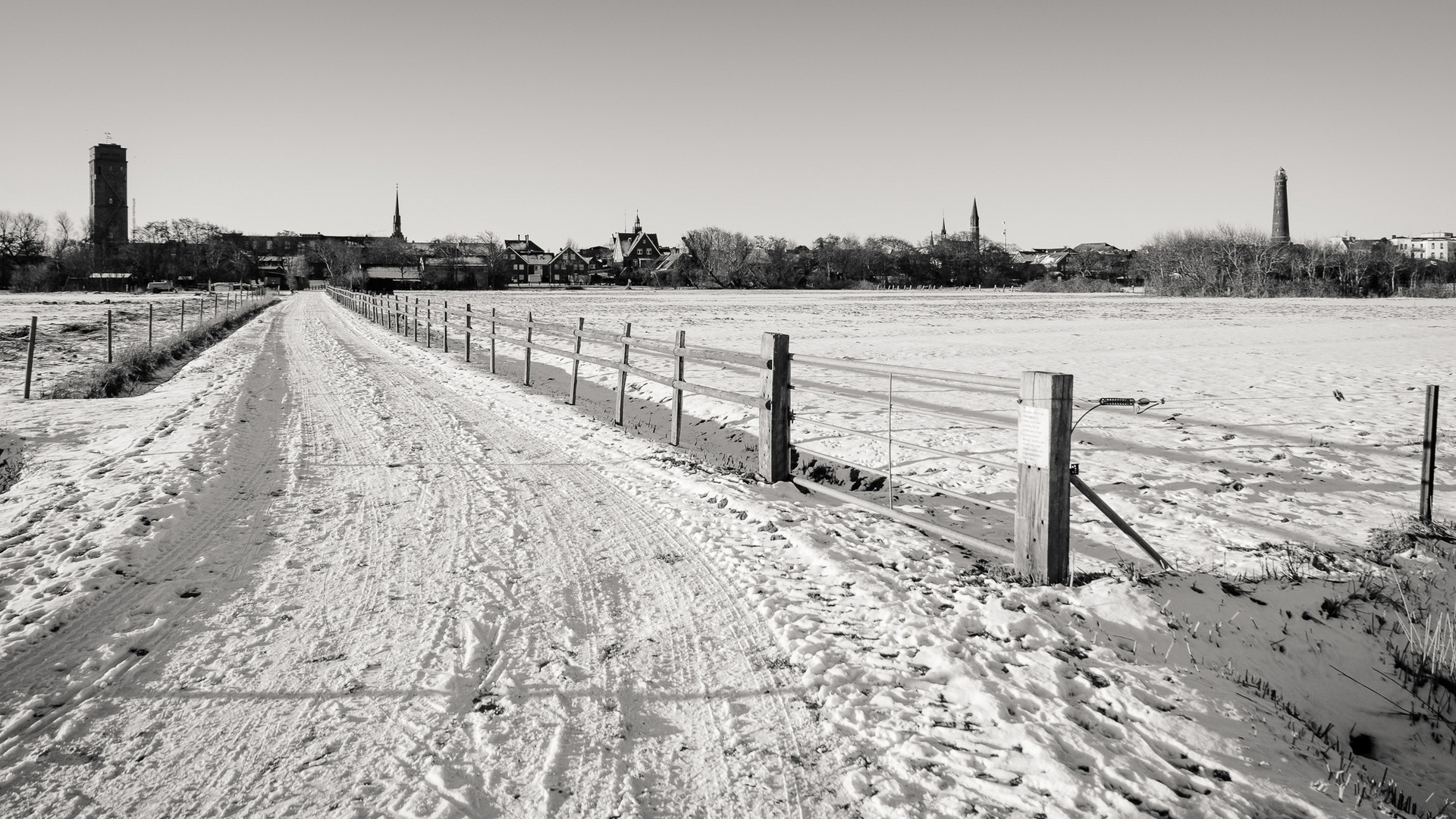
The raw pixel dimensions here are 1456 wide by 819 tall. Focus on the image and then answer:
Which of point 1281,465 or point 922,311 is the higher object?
point 922,311

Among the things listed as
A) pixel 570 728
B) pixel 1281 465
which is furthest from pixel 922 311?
pixel 570 728

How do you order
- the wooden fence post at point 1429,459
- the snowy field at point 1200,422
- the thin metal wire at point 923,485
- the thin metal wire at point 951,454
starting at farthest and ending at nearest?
1. the snowy field at point 1200,422
2. the thin metal wire at point 923,485
3. the wooden fence post at point 1429,459
4. the thin metal wire at point 951,454

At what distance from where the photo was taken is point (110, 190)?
157m

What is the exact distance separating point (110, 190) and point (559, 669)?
636 feet

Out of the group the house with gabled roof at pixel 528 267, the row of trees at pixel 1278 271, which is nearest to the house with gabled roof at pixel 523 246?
the house with gabled roof at pixel 528 267

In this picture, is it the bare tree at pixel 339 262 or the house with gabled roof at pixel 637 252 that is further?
the house with gabled roof at pixel 637 252

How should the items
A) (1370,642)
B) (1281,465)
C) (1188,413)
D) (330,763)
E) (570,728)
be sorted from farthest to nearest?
(1188,413) → (1281,465) → (1370,642) → (570,728) → (330,763)

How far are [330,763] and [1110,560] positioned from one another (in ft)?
15.7

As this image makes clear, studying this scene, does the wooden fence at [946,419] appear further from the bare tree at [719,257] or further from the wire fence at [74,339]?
the bare tree at [719,257]

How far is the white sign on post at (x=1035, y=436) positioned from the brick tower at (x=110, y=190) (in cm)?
18550

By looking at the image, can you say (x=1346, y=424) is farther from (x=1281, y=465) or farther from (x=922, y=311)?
(x=922, y=311)

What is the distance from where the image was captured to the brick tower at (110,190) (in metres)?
156

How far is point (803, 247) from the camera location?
138500 millimetres

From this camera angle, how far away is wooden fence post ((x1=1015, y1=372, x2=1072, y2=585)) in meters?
4.71
